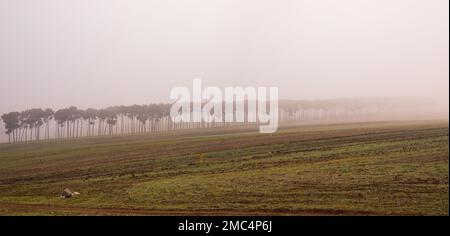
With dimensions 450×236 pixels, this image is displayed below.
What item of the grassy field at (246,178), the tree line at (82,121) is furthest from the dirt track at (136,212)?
the tree line at (82,121)

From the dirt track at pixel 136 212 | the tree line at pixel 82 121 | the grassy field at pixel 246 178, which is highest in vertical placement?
the tree line at pixel 82 121

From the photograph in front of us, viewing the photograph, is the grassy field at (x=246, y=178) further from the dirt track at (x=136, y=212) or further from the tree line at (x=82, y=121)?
the tree line at (x=82, y=121)

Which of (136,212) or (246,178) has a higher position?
(246,178)

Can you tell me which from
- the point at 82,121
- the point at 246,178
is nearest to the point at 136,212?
the point at 246,178

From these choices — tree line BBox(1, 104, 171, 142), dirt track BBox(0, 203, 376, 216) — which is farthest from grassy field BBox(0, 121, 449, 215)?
tree line BBox(1, 104, 171, 142)

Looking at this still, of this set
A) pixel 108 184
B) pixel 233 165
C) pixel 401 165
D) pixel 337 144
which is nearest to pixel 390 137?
pixel 337 144

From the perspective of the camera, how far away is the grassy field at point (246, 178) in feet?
82.2

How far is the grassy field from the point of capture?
987 inches

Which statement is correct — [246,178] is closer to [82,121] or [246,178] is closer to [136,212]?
[136,212]

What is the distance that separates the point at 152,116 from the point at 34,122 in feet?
127

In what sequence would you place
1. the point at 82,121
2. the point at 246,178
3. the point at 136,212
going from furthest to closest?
1. the point at 82,121
2. the point at 246,178
3. the point at 136,212

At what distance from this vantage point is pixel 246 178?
32.9m

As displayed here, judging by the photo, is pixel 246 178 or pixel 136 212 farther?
pixel 246 178

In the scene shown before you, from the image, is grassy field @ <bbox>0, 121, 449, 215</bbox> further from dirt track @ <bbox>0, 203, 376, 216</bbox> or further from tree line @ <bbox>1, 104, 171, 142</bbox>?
tree line @ <bbox>1, 104, 171, 142</bbox>
